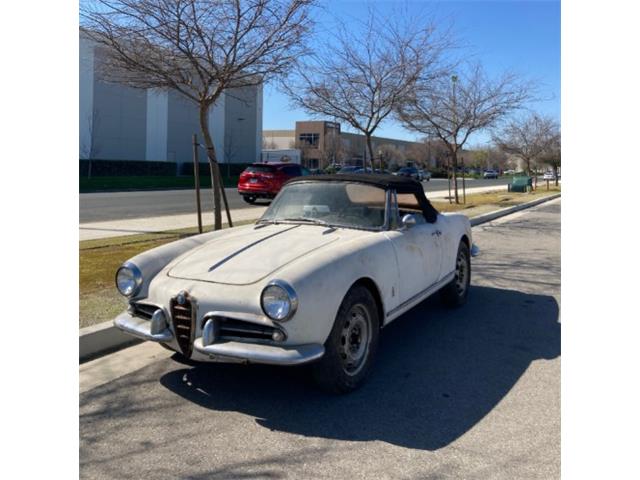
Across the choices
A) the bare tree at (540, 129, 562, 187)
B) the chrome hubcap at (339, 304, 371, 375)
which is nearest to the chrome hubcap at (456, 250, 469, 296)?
the chrome hubcap at (339, 304, 371, 375)

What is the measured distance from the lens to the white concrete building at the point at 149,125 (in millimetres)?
36438

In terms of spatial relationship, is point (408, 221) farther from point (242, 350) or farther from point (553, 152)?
point (553, 152)

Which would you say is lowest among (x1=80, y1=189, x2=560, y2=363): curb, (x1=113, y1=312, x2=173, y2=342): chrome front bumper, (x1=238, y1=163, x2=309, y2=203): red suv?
(x1=80, y1=189, x2=560, y2=363): curb

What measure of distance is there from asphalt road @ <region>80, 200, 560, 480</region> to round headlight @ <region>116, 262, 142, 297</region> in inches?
25.9

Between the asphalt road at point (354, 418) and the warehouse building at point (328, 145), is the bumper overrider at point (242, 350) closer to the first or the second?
the asphalt road at point (354, 418)

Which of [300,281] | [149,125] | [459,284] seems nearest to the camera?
[300,281]

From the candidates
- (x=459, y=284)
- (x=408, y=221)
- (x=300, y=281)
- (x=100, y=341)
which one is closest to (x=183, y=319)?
(x=300, y=281)

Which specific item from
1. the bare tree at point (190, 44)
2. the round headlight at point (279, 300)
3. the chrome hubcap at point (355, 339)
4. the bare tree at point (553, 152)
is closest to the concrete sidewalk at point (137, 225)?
the bare tree at point (190, 44)

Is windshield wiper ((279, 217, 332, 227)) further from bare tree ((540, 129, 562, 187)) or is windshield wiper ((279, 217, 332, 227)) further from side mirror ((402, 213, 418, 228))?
bare tree ((540, 129, 562, 187))

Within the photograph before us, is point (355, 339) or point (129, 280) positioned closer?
point (355, 339)

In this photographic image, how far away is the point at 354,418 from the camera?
3.52 meters

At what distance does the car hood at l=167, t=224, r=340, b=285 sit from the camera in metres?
3.79

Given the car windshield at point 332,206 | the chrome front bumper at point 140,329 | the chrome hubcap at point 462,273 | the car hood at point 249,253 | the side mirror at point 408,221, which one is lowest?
the chrome front bumper at point 140,329

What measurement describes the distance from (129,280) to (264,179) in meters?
17.0
